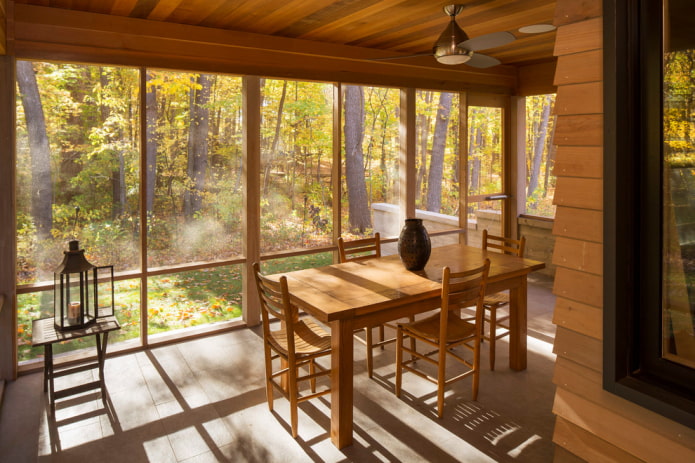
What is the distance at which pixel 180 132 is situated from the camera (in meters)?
4.10

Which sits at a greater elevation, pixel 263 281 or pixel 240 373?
pixel 263 281

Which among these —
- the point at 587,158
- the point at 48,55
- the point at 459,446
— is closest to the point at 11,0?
the point at 48,55

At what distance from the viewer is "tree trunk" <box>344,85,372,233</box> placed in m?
5.01

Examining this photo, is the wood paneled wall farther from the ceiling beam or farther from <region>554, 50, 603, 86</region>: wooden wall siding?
the ceiling beam

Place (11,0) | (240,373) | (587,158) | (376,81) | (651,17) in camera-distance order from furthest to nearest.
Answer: (376,81)
(240,373)
(11,0)
(587,158)
(651,17)

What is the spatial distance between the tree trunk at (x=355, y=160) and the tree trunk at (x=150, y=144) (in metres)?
1.87

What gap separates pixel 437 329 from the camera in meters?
3.13

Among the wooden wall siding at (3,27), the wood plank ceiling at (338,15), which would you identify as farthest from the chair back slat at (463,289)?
the wooden wall siding at (3,27)

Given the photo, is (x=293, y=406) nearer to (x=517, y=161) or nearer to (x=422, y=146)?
(x=422, y=146)

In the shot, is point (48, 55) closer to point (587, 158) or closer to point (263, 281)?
point (263, 281)

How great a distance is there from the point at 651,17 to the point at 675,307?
871 millimetres

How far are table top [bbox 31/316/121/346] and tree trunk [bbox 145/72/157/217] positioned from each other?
3.58ft

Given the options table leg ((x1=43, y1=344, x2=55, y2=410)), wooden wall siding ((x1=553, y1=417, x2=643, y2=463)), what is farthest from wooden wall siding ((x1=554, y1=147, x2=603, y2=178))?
table leg ((x1=43, y1=344, x2=55, y2=410))

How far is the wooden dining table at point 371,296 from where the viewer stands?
2645 millimetres
